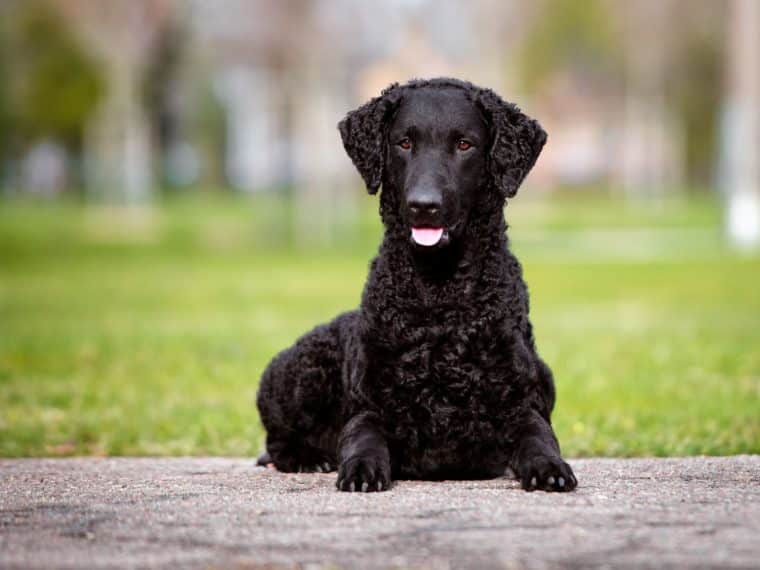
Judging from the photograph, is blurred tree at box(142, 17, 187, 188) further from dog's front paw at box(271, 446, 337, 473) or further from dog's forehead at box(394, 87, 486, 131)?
dog's forehead at box(394, 87, 486, 131)

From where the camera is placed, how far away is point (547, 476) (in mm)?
5547

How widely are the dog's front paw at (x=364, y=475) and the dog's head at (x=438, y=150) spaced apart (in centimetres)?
101

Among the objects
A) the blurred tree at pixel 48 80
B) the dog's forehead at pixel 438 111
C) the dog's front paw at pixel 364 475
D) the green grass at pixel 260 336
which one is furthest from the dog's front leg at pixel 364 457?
the blurred tree at pixel 48 80

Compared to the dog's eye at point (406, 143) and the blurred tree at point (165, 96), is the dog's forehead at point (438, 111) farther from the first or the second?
the blurred tree at point (165, 96)

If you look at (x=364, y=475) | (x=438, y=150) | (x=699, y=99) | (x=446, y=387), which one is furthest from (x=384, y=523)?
(x=699, y=99)

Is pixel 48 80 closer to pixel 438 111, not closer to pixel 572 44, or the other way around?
pixel 572 44

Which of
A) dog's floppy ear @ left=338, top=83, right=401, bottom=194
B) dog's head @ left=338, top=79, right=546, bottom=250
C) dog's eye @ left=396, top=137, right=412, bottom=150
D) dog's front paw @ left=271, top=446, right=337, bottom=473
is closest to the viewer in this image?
dog's head @ left=338, top=79, right=546, bottom=250

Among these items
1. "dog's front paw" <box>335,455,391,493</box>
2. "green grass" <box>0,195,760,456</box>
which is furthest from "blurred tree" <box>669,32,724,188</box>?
"dog's front paw" <box>335,455,391,493</box>

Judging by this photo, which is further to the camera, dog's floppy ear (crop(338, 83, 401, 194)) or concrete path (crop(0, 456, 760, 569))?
dog's floppy ear (crop(338, 83, 401, 194))

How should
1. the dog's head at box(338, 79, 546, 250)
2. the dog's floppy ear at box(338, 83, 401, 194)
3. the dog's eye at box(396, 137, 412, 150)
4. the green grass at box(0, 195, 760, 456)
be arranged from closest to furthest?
the dog's head at box(338, 79, 546, 250), the dog's eye at box(396, 137, 412, 150), the dog's floppy ear at box(338, 83, 401, 194), the green grass at box(0, 195, 760, 456)

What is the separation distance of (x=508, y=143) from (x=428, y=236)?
2.26 ft

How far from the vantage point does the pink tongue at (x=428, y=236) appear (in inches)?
228

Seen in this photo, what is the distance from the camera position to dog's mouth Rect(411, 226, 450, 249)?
5781 millimetres

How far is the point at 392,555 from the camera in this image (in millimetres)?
4414
